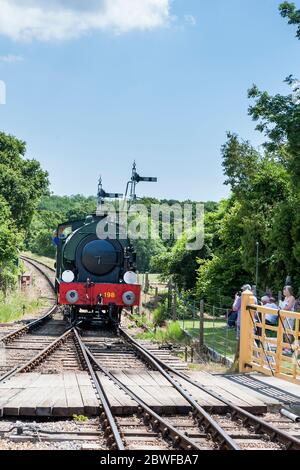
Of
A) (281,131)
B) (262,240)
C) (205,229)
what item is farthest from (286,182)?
(205,229)

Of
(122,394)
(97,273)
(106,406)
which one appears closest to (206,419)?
(106,406)

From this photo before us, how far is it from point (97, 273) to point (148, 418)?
41.8 ft

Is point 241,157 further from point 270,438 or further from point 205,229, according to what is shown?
point 270,438

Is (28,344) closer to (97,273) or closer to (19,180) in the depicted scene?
(97,273)

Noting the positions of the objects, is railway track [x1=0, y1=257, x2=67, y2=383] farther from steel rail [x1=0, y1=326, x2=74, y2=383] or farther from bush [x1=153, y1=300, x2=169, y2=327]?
bush [x1=153, y1=300, x2=169, y2=327]

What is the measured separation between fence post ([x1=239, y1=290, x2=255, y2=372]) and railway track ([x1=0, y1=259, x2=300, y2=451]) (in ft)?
3.76

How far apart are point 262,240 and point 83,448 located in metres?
19.2

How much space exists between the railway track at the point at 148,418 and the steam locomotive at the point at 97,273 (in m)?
4.40

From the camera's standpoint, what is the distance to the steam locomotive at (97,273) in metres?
20.3

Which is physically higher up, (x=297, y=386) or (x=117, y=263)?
(x=117, y=263)

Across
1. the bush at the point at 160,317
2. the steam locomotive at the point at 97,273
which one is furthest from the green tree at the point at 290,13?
the bush at the point at 160,317

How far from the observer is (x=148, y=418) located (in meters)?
8.43

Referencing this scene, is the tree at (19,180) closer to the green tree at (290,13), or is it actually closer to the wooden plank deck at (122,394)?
the green tree at (290,13)

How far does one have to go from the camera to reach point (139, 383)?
11.1 meters
